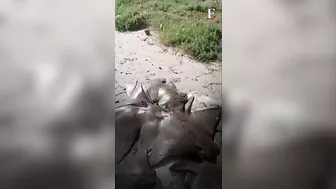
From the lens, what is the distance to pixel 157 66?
1.79 metres

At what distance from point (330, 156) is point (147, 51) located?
34.5 inches

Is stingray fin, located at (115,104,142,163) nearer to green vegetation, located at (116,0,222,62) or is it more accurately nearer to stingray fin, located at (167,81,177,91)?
stingray fin, located at (167,81,177,91)

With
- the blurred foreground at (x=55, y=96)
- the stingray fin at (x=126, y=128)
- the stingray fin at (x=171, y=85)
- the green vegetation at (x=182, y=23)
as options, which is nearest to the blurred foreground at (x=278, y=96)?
the green vegetation at (x=182, y=23)

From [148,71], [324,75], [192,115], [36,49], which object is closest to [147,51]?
[148,71]

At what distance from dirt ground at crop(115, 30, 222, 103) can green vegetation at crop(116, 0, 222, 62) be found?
4 cm

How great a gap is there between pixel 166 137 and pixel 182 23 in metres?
0.47

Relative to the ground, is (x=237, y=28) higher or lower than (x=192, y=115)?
higher

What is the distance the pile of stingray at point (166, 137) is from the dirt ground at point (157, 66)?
3 centimetres

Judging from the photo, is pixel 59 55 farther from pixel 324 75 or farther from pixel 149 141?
pixel 324 75

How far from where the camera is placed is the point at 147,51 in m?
1.79

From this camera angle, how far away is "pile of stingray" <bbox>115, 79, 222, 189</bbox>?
1756 millimetres

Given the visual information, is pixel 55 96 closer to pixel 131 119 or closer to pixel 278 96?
pixel 131 119

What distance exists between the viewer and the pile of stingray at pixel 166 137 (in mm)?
1756

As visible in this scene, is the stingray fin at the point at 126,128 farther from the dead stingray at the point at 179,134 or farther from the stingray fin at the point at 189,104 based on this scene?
the stingray fin at the point at 189,104
